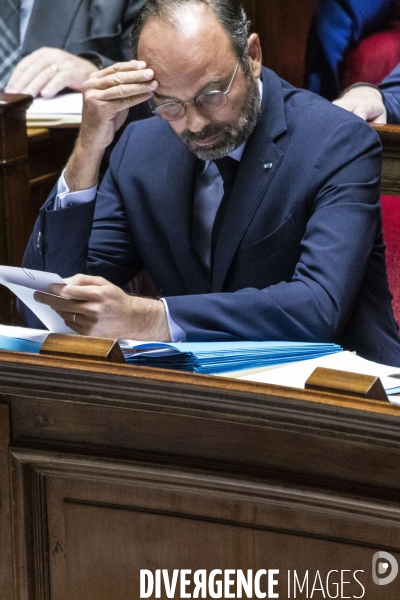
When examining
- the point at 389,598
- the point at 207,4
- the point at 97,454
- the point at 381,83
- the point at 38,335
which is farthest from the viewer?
the point at 381,83

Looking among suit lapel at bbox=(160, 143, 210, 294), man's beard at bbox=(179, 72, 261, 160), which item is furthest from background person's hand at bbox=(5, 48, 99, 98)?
man's beard at bbox=(179, 72, 261, 160)

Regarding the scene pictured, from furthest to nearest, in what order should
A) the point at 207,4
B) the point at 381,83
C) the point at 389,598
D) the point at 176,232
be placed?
1. the point at 381,83
2. the point at 176,232
3. the point at 207,4
4. the point at 389,598

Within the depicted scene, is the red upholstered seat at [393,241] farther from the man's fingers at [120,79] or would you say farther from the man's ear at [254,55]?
the man's fingers at [120,79]

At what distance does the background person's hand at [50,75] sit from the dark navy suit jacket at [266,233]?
684 mm

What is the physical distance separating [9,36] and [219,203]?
1422 mm

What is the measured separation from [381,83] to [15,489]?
1.69m

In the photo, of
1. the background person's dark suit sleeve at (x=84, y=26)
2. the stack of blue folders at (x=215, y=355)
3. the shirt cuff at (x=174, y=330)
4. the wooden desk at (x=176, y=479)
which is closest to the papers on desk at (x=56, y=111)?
the background person's dark suit sleeve at (x=84, y=26)

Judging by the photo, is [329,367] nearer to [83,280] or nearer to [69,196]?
[83,280]

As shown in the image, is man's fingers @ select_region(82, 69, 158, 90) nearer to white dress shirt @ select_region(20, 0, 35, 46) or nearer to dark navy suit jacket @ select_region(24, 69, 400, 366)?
dark navy suit jacket @ select_region(24, 69, 400, 366)

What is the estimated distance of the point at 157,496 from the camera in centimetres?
104

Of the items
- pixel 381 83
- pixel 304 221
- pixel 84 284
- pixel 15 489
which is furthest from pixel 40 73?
pixel 15 489

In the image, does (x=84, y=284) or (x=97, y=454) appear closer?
(x=97, y=454)

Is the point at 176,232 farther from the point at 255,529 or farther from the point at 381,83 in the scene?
the point at 381,83

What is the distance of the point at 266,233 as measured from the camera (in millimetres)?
1636
